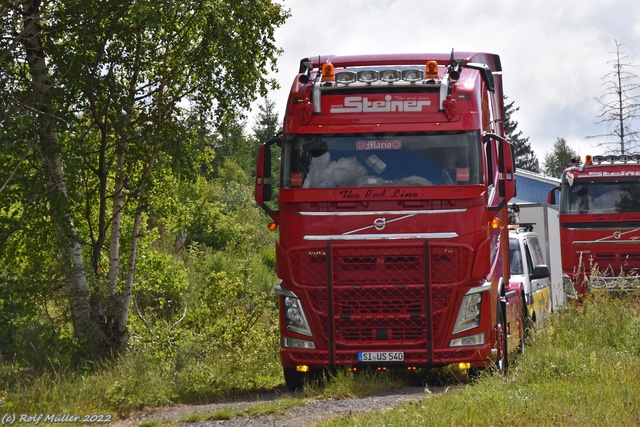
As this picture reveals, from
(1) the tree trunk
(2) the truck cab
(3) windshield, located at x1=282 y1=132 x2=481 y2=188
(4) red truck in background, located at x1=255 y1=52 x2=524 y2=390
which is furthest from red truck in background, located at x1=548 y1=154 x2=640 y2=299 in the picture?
(3) windshield, located at x1=282 y1=132 x2=481 y2=188

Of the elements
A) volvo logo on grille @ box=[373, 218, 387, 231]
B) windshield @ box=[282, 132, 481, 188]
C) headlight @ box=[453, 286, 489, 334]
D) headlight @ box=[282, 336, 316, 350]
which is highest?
windshield @ box=[282, 132, 481, 188]

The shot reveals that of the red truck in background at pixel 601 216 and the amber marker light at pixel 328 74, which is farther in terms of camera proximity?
the red truck in background at pixel 601 216

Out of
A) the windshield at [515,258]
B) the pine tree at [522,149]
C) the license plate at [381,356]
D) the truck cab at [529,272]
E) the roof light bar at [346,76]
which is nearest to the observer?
the license plate at [381,356]

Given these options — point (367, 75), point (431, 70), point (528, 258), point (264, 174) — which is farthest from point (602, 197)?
point (264, 174)

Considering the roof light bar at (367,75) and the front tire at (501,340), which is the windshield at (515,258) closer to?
the front tire at (501,340)

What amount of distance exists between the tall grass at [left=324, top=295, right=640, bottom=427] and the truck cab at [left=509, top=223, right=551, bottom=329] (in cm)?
208

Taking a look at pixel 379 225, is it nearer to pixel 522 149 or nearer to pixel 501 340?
pixel 501 340

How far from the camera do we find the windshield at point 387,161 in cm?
1255

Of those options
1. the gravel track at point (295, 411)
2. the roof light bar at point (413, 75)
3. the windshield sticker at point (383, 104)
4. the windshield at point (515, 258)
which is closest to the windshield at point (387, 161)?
the windshield sticker at point (383, 104)

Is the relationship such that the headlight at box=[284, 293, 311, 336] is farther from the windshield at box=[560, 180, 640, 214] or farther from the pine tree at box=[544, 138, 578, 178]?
the pine tree at box=[544, 138, 578, 178]

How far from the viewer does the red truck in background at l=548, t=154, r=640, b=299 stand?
2498cm

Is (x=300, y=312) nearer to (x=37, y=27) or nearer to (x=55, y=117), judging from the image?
(x=55, y=117)

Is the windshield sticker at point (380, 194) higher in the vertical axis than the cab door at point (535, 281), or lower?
higher

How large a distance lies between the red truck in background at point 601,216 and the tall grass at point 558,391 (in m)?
10.9
